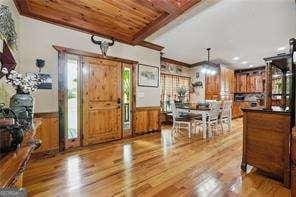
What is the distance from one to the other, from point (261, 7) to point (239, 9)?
39 centimetres

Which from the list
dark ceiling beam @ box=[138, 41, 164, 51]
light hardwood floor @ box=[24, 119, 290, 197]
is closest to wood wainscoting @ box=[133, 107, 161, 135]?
light hardwood floor @ box=[24, 119, 290, 197]

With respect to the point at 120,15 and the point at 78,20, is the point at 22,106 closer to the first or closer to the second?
Answer: the point at 78,20

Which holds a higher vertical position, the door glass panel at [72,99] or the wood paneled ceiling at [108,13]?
the wood paneled ceiling at [108,13]

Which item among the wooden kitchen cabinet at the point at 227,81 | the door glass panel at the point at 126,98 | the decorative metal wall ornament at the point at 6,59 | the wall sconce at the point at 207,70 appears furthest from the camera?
the wooden kitchen cabinet at the point at 227,81

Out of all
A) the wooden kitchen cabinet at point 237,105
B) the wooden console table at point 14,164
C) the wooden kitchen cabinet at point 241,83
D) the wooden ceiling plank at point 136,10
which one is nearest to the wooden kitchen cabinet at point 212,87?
the wooden kitchen cabinet at point 237,105

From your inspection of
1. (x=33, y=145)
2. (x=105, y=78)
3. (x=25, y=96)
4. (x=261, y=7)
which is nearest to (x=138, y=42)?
(x=105, y=78)

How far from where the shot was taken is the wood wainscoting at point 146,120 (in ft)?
17.5

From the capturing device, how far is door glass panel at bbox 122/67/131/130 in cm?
506

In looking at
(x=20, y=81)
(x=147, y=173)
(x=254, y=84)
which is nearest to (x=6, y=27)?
(x=20, y=81)

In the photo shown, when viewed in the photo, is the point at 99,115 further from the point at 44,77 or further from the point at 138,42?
the point at 138,42

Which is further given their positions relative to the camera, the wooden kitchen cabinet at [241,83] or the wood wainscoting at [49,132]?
the wooden kitchen cabinet at [241,83]

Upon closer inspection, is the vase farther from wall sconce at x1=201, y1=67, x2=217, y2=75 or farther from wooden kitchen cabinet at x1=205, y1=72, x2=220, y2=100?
wooden kitchen cabinet at x1=205, y1=72, x2=220, y2=100

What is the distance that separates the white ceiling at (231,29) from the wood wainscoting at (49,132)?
9.67 ft

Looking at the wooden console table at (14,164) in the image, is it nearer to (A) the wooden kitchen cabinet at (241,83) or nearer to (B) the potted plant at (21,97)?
(B) the potted plant at (21,97)
